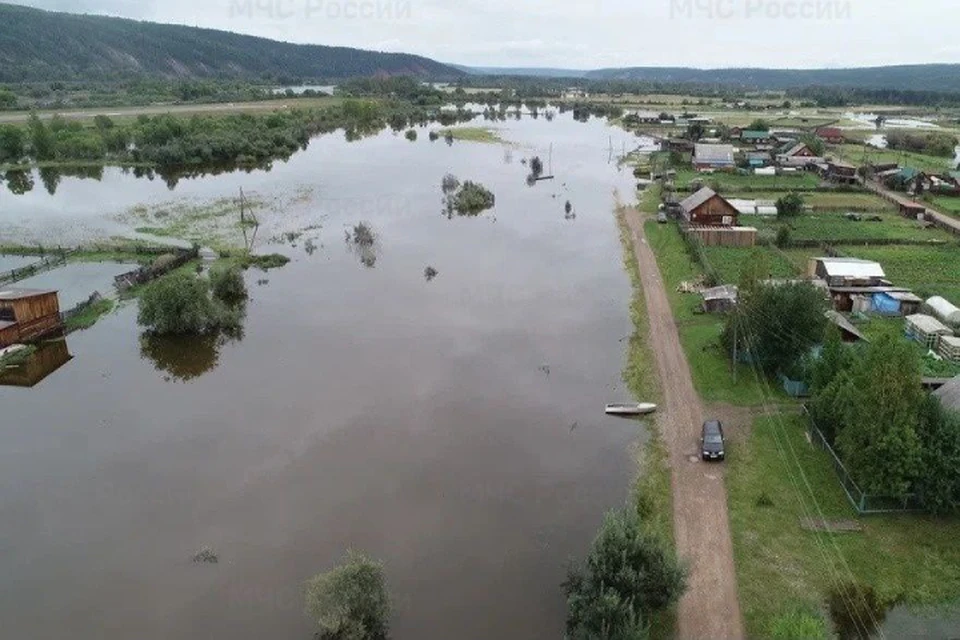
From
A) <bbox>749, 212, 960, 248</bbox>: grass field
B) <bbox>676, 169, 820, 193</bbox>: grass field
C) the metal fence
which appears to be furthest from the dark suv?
<bbox>676, 169, 820, 193</bbox>: grass field

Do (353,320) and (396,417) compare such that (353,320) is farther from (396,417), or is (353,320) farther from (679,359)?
(679,359)

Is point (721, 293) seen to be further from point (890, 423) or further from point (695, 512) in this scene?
point (695, 512)

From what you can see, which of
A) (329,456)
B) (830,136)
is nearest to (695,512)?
(329,456)

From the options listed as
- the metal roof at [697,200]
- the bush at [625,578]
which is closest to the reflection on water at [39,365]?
the bush at [625,578]

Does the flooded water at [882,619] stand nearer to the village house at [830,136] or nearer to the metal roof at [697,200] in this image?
the metal roof at [697,200]

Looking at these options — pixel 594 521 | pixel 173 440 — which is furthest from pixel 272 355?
pixel 594 521

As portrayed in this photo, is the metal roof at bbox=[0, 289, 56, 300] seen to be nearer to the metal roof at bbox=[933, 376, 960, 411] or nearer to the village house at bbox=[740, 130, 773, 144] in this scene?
the metal roof at bbox=[933, 376, 960, 411]
